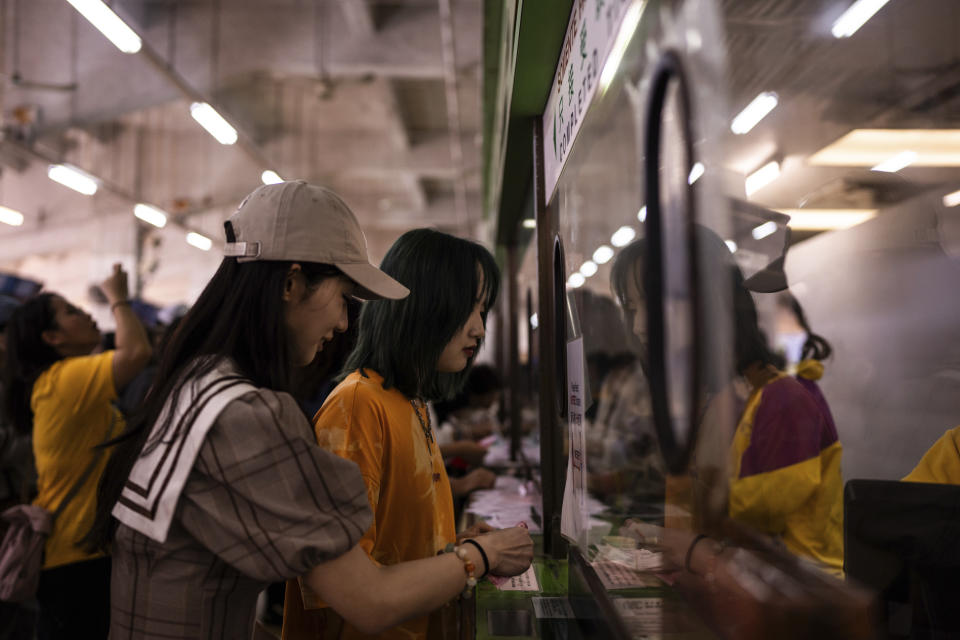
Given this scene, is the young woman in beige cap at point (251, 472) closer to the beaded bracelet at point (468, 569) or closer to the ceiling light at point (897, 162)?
the beaded bracelet at point (468, 569)

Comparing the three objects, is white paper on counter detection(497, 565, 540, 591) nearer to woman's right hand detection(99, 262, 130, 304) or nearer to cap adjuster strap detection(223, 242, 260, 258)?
cap adjuster strap detection(223, 242, 260, 258)

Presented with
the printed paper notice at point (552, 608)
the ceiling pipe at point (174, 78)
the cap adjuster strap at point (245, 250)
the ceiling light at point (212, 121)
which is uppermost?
the ceiling pipe at point (174, 78)

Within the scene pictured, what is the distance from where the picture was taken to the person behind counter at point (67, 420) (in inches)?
85.0

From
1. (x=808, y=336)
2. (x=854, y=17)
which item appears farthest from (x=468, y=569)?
(x=854, y=17)

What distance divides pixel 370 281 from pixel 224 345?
0.25 metres

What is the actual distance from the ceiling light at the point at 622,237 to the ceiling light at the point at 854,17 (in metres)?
1.37

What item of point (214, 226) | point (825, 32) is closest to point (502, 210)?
point (825, 32)

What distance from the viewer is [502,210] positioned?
3400 mm

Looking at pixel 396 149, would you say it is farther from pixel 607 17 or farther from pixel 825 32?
pixel 607 17

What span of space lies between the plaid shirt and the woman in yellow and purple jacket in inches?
21.3

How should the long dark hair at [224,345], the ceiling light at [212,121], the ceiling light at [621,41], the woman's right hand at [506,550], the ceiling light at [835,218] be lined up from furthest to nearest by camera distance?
the ceiling light at [212,121] → the ceiling light at [835,218] → the woman's right hand at [506,550] → the long dark hair at [224,345] → the ceiling light at [621,41]

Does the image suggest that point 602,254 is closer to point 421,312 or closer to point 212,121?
point 421,312

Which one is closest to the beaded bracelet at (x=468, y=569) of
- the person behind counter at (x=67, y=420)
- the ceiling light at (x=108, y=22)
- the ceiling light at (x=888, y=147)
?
the person behind counter at (x=67, y=420)

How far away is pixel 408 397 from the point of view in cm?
Result: 135
